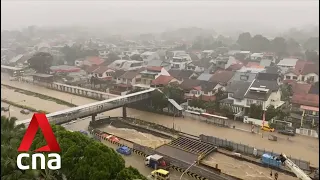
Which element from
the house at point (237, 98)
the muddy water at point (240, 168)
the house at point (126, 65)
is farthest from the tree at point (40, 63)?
the muddy water at point (240, 168)

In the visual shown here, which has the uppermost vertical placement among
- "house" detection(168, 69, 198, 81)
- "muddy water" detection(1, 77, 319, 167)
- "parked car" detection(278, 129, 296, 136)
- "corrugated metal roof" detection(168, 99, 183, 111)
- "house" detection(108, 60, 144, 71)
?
"house" detection(108, 60, 144, 71)

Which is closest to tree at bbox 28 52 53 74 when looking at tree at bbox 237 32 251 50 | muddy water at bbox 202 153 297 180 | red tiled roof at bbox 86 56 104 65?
red tiled roof at bbox 86 56 104 65

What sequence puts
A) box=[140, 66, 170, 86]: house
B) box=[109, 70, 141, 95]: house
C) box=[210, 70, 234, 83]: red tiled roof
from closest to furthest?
box=[210, 70, 234, 83]: red tiled roof < box=[109, 70, 141, 95]: house < box=[140, 66, 170, 86]: house

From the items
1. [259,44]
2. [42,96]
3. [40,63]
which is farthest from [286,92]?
[259,44]

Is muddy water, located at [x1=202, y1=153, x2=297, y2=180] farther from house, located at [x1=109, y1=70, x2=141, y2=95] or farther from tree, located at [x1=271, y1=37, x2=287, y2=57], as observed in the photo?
tree, located at [x1=271, y1=37, x2=287, y2=57]

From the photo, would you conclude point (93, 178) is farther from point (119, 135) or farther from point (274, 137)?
point (274, 137)

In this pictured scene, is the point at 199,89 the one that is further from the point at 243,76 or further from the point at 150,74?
the point at 150,74

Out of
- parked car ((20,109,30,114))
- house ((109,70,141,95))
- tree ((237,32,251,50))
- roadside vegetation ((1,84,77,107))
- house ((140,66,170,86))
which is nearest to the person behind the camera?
parked car ((20,109,30,114))
